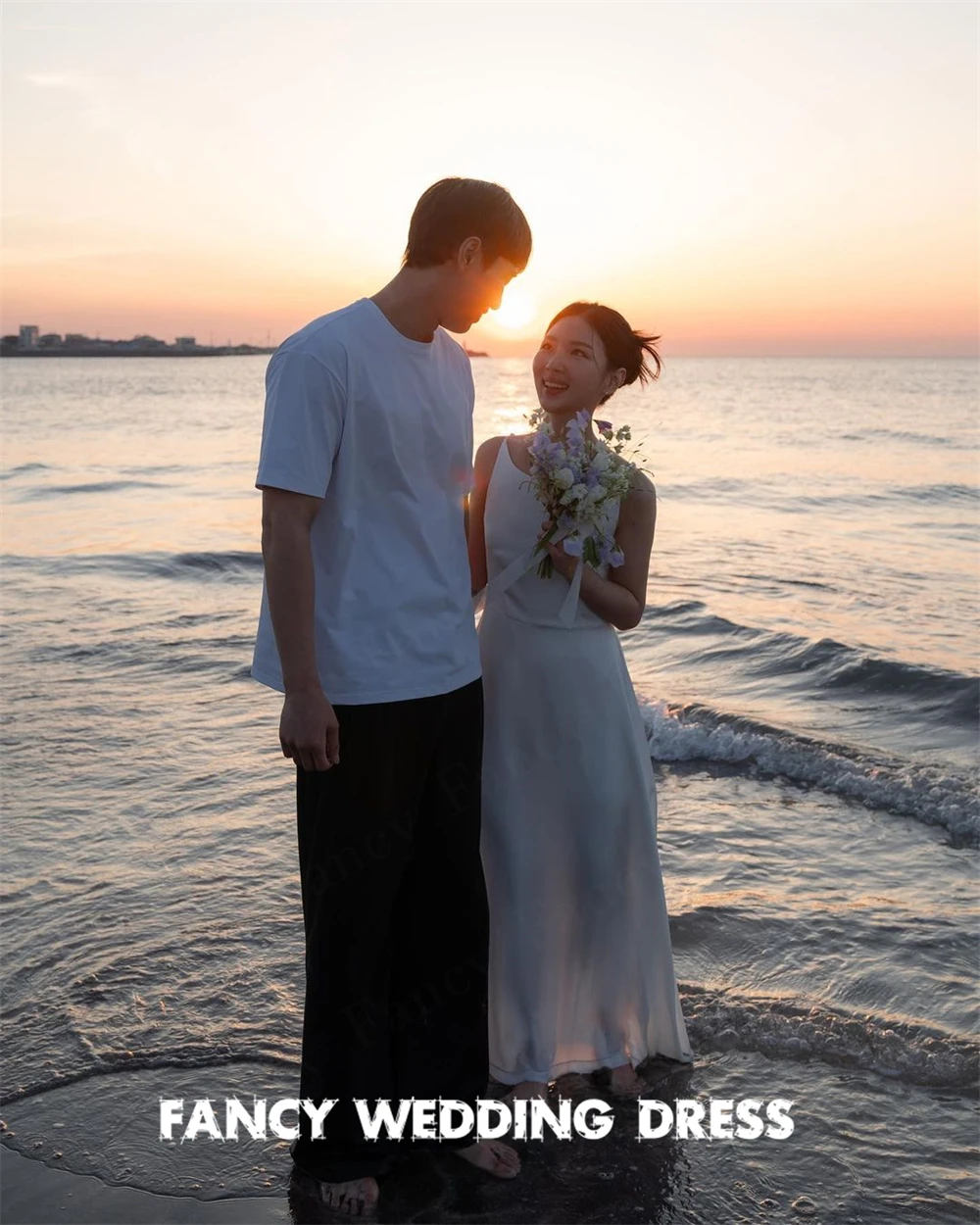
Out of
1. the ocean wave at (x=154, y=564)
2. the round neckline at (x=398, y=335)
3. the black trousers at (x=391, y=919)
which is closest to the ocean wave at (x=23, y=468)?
the ocean wave at (x=154, y=564)

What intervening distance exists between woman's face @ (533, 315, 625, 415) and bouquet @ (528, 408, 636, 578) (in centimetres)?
18

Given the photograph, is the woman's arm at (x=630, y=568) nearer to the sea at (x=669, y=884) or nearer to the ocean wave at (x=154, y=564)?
the sea at (x=669, y=884)

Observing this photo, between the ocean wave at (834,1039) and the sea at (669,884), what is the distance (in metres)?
0.01

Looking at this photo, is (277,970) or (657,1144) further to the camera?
(277,970)

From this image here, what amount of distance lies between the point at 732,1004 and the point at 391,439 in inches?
112

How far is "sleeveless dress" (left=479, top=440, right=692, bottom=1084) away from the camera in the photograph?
12.8 feet

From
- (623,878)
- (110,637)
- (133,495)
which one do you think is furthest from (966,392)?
(623,878)

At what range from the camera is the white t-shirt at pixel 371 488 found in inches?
116

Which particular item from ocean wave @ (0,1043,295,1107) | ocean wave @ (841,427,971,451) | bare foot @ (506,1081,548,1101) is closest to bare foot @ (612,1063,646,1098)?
bare foot @ (506,1081,548,1101)

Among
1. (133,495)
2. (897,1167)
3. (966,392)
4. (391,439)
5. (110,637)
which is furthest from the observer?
(966,392)

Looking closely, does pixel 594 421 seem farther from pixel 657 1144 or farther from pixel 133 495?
pixel 133 495

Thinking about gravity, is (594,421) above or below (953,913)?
above

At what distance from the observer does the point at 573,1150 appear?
148 inches

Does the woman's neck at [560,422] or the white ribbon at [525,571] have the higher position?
the woman's neck at [560,422]
